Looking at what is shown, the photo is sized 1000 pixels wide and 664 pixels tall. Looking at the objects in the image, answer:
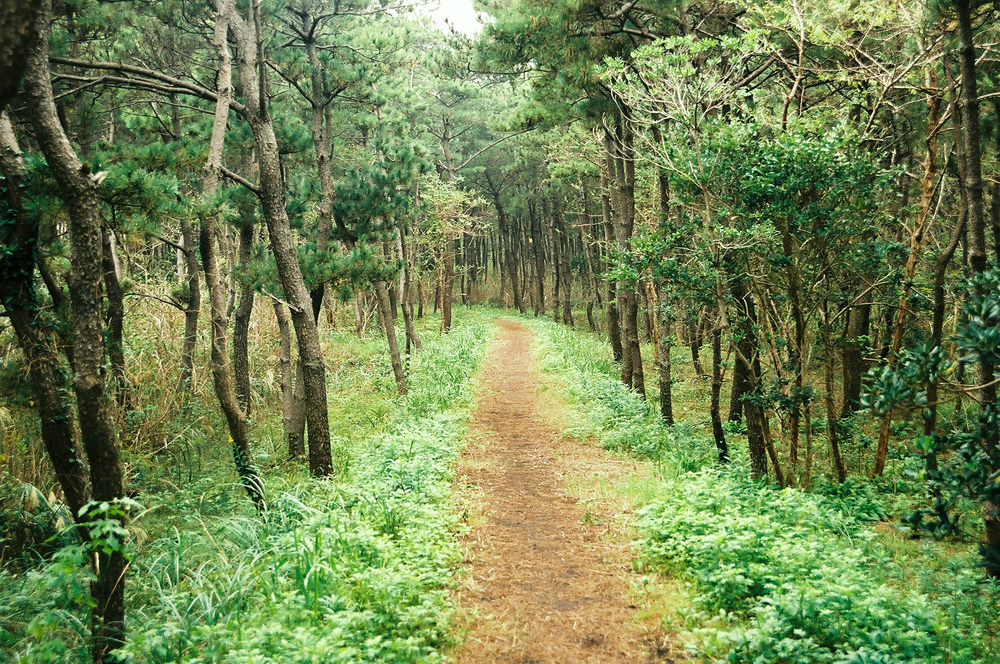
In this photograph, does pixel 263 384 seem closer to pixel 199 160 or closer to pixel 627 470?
pixel 199 160

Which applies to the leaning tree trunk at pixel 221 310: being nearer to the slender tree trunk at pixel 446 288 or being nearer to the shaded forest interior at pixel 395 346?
the shaded forest interior at pixel 395 346

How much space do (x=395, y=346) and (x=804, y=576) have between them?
34.4 feet

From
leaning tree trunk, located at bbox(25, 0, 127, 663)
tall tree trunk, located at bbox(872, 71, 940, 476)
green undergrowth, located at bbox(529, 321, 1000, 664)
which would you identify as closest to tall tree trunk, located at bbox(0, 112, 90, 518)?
leaning tree trunk, located at bbox(25, 0, 127, 663)

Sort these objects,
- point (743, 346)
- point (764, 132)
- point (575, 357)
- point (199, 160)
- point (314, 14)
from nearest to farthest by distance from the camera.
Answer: point (199, 160) → point (743, 346) → point (764, 132) → point (314, 14) → point (575, 357)

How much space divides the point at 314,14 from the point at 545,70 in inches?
170

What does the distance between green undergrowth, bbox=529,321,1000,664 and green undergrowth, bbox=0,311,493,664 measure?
192 cm

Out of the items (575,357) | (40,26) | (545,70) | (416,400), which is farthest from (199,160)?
(575,357)

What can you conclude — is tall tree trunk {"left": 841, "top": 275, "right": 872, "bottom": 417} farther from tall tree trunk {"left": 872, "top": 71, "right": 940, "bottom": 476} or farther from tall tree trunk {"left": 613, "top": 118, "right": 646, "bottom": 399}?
tall tree trunk {"left": 613, "top": 118, "right": 646, "bottom": 399}

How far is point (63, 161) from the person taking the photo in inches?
143

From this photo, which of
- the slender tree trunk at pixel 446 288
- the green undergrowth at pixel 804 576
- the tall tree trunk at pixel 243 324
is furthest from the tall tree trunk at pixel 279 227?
the slender tree trunk at pixel 446 288

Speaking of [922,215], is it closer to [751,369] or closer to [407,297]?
[751,369]

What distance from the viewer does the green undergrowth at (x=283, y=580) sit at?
366 cm

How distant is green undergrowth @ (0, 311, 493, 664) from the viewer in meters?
3.66

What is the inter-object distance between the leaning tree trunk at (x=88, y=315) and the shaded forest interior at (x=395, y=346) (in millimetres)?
19
